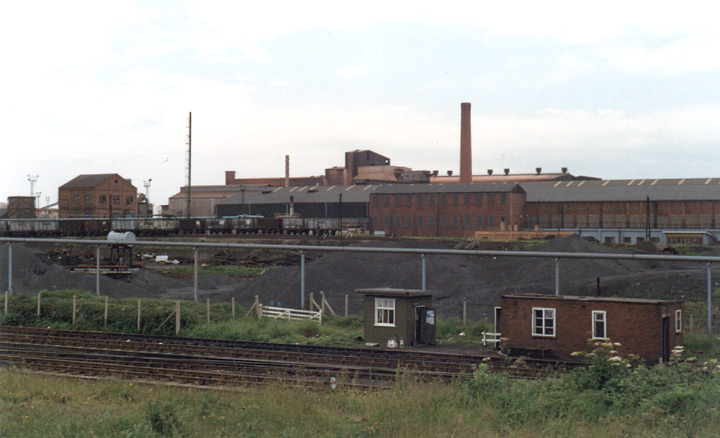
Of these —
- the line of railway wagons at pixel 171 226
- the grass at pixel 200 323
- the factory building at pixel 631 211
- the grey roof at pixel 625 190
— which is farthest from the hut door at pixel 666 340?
the line of railway wagons at pixel 171 226

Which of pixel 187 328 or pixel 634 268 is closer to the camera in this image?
pixel 187 328

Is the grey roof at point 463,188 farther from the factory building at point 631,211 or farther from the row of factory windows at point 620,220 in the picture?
the row of factory windows at point 620,220

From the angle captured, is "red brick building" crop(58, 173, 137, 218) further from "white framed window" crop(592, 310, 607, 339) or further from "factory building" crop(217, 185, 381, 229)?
"white framed window" crop(592, 310, 607, 339)

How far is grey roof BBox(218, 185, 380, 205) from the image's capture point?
327 ft

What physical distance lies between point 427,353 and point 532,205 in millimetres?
65008

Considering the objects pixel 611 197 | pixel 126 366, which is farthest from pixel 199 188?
pixel 126 366

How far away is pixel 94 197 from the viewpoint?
97312mm

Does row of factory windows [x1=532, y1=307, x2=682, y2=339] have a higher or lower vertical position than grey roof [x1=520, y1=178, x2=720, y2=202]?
lower

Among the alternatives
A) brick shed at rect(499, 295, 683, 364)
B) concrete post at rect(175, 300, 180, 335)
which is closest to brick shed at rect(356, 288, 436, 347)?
brick shed at rect(499, 295, 683, 364)

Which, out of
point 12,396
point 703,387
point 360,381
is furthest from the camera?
point 360,381

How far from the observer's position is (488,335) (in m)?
27.2

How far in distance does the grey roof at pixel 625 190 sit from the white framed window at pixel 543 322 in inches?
2397

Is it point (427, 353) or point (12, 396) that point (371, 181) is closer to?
point (427, 353)

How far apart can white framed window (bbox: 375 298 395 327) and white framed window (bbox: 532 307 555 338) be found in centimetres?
500
